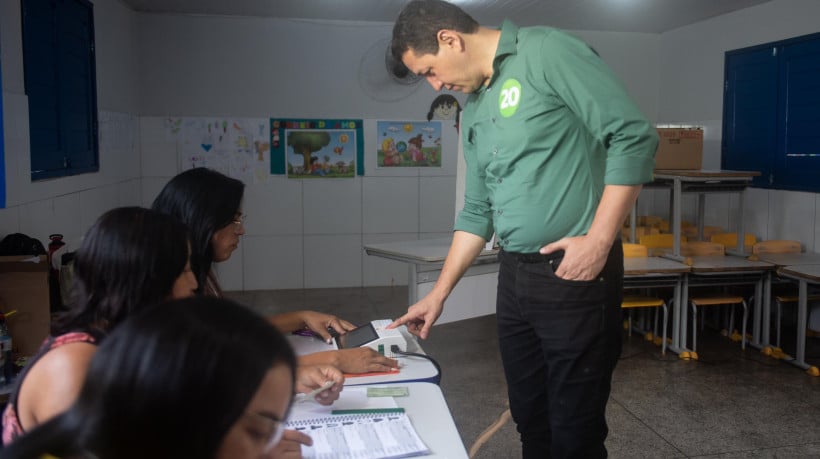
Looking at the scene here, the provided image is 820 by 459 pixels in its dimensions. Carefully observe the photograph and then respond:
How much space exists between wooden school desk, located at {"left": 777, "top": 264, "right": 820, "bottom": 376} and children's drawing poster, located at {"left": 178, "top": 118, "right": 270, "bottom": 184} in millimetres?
4525

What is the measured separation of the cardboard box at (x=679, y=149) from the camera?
17.3 ft

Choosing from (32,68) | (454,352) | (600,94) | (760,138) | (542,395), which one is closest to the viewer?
(600,94)

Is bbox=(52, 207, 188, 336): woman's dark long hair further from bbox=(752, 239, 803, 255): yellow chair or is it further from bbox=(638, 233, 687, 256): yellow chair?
bbox=(752, 239, 803, 255): yellow chair

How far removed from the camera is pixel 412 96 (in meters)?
6.96

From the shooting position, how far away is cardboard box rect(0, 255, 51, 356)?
2.79m

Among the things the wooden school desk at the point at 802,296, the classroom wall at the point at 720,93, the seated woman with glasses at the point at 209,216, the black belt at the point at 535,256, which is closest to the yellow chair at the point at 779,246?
the classroom wall at the point at 720,93

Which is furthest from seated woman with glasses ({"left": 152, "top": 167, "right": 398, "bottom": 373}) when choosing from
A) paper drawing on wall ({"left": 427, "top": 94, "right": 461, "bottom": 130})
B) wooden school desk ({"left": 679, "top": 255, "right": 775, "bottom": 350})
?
paper drawing on wall ({"left": 427, "top": 94, "right": 461, "bottom": 130})

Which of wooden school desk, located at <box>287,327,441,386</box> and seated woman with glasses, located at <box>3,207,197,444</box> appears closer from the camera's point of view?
seated woman with glasses, located at <box>3,207,197,444</box>

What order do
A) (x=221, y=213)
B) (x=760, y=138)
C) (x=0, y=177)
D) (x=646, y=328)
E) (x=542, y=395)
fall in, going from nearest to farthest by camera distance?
(x=542, y=395)
(x=221, y=213)
(x=0, y=177)
(x=646, y=328)
(x=760, y=138)

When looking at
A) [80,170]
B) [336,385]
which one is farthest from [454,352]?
[336,385]

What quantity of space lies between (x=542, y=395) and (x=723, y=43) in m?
5.46

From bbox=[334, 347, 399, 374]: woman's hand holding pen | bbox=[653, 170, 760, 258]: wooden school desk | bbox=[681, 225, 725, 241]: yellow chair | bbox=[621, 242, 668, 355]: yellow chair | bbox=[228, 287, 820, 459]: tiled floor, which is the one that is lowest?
bbox=[228, 287, 820, 459]: tiled floor

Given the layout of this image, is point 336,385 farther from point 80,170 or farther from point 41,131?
point 80,170

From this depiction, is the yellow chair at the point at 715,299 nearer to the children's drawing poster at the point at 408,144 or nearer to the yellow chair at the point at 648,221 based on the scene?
the yellow chair at the point at 648,221
